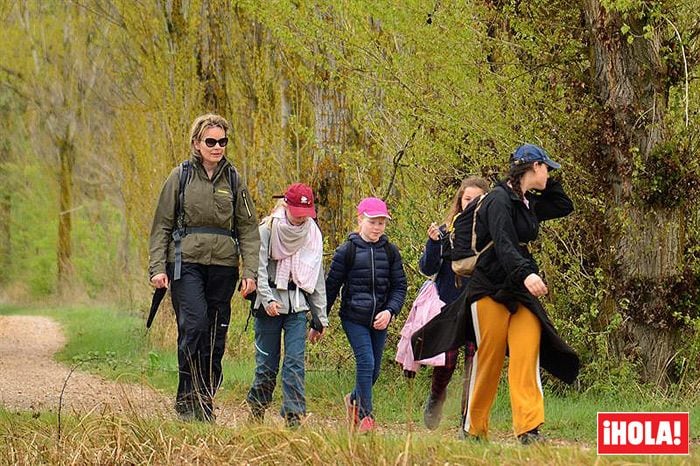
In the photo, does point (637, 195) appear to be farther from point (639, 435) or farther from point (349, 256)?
point (639, 435)

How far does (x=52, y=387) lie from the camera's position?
14477 mm

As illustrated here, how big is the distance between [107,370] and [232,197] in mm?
6805

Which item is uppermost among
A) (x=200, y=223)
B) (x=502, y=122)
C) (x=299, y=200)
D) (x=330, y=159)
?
(x=502, y=122)

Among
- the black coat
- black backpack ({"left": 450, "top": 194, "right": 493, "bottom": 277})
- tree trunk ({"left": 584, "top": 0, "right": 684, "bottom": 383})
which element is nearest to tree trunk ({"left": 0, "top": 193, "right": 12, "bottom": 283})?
tree trunk ({"left": 584, "top": 0, "right": 684, "bottom": 383})

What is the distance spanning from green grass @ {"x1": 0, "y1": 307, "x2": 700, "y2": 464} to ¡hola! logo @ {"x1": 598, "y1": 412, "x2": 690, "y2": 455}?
0.54 ft

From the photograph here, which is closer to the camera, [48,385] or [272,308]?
[272,308]

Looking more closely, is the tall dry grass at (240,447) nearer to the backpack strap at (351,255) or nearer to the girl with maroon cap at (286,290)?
the girl with maroon cap at (286,290)

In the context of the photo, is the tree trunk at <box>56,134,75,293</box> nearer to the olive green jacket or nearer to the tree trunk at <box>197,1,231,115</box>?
the tree trunk at <box>197,1,231,115</box>

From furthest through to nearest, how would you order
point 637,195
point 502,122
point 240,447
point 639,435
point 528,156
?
point 502,122 < point 637,195 < point 528,156 < point 240,447 < point 639,435

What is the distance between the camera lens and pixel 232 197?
9727 millimetres

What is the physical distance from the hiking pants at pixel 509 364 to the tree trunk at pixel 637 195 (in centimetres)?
388

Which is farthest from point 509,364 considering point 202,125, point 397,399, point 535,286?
point 397,399

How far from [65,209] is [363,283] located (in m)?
27.6

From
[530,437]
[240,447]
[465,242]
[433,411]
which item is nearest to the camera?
[240,447]
